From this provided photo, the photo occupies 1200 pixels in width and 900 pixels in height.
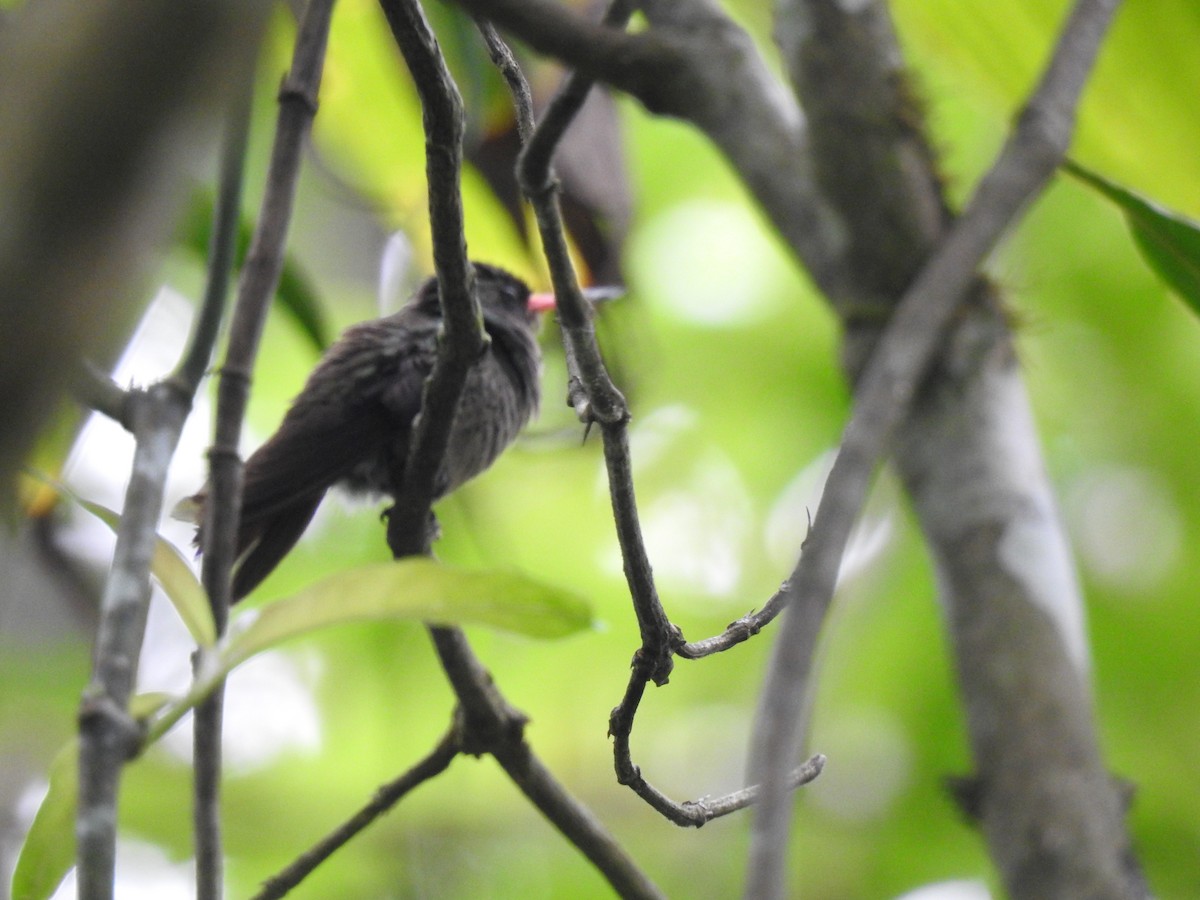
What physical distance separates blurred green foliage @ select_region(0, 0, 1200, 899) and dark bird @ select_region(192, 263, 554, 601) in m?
0.29

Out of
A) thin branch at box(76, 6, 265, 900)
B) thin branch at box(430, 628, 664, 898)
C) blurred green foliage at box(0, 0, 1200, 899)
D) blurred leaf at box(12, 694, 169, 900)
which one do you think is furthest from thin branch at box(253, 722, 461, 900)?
blurred green foliage at box(0, 0, 1200, 899)

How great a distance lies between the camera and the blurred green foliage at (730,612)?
3.87 meters

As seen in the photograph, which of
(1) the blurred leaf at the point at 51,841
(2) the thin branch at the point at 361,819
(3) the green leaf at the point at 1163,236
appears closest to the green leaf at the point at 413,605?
(1) the blurred leaf at the point at 51,841

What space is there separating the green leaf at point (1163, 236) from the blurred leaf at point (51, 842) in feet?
5.09

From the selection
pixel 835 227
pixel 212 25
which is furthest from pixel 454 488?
pixel 212 25

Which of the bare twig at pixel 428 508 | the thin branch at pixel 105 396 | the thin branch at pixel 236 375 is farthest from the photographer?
the bare twig at pixel 428 508

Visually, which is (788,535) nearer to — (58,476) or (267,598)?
(267,598)

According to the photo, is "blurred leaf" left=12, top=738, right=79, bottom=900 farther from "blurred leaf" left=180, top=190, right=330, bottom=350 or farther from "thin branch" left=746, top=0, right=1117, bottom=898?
"blurred leaf" left=180, top=190, right=330, bottom=350

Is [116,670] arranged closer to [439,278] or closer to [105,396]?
[105,396]

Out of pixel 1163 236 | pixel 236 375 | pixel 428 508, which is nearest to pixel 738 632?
pixel 236 375

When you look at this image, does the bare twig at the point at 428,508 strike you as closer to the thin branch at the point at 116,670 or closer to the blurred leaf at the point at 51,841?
the thin branch at the point at 116,670

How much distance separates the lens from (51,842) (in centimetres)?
113

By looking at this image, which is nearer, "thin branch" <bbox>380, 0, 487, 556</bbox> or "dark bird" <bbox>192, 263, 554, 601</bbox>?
"thin branch" <bbox>380, 0, 487, 556</bbox>

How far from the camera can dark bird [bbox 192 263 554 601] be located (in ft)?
8.69
